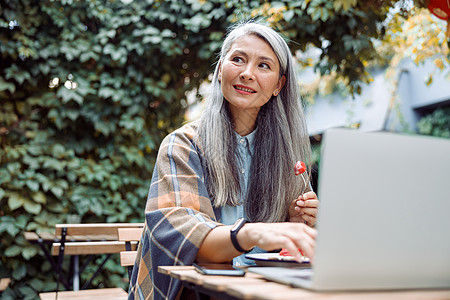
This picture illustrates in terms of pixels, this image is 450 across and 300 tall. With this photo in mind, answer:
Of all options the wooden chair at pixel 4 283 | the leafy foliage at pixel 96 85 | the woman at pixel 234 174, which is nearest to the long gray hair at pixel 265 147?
the woman at pixel 234 174

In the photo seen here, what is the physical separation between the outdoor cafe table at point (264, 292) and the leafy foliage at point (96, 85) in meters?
2.62

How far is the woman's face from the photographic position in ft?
5.01

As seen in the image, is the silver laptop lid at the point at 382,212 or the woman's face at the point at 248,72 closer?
the silver laptop lid at the point at 382,212

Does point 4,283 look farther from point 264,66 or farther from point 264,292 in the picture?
point 264,292

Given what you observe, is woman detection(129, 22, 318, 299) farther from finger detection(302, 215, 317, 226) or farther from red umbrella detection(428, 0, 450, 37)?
red umbrella detection(428, 0, 450, 37)

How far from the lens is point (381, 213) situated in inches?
26.2

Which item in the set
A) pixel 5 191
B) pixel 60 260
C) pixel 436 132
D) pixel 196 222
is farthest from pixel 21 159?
pixel 436 132

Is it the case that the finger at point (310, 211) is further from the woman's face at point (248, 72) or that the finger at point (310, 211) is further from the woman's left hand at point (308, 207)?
the woman's face at point (248, 72)

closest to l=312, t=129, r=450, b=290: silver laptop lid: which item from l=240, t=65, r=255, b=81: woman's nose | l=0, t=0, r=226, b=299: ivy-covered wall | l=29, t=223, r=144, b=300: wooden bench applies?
l=240, t=65, r=255, b=81: woman's nose

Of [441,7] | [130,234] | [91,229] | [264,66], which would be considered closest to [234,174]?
[264,66]

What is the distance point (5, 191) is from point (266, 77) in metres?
2.34

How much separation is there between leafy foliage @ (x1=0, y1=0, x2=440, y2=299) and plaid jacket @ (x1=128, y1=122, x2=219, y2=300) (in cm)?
212

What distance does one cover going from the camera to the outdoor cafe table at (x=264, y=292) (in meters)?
0.63

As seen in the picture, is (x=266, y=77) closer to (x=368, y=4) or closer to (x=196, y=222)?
(x=196, y=222)
